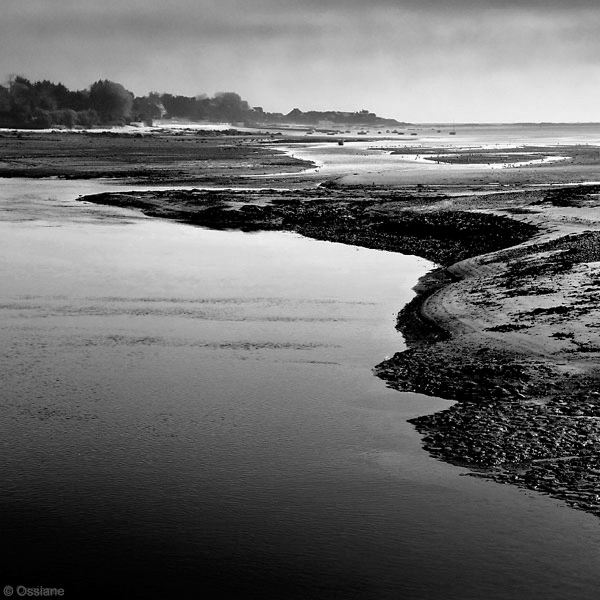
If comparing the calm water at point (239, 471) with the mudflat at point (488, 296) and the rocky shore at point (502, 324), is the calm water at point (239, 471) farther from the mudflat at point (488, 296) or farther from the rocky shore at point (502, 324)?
the mudflat at point (488, 296)

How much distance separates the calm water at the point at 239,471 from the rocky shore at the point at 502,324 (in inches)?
27.0

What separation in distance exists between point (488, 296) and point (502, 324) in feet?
11.1

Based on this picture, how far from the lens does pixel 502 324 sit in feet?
71.8

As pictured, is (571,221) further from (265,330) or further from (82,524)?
(82,524)

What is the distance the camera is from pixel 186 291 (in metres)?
28.7

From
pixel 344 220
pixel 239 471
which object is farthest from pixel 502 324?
pixel 344 220

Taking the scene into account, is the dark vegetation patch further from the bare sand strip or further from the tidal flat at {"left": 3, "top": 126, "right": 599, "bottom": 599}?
the bare sand strip

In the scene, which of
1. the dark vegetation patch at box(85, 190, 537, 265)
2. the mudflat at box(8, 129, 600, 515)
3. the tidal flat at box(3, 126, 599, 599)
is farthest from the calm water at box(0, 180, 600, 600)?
the dark vegetation patch at box(85, 190, 537, 265)

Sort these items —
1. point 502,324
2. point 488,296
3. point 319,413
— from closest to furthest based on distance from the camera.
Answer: point 319,413 → point 502,324 → point 488,296

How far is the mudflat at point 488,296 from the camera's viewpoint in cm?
1500

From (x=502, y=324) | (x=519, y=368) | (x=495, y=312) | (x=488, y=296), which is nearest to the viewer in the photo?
(x=519, y=368)

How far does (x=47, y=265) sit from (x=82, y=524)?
21540 mm

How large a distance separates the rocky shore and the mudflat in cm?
4

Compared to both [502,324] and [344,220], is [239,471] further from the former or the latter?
[344,220]
